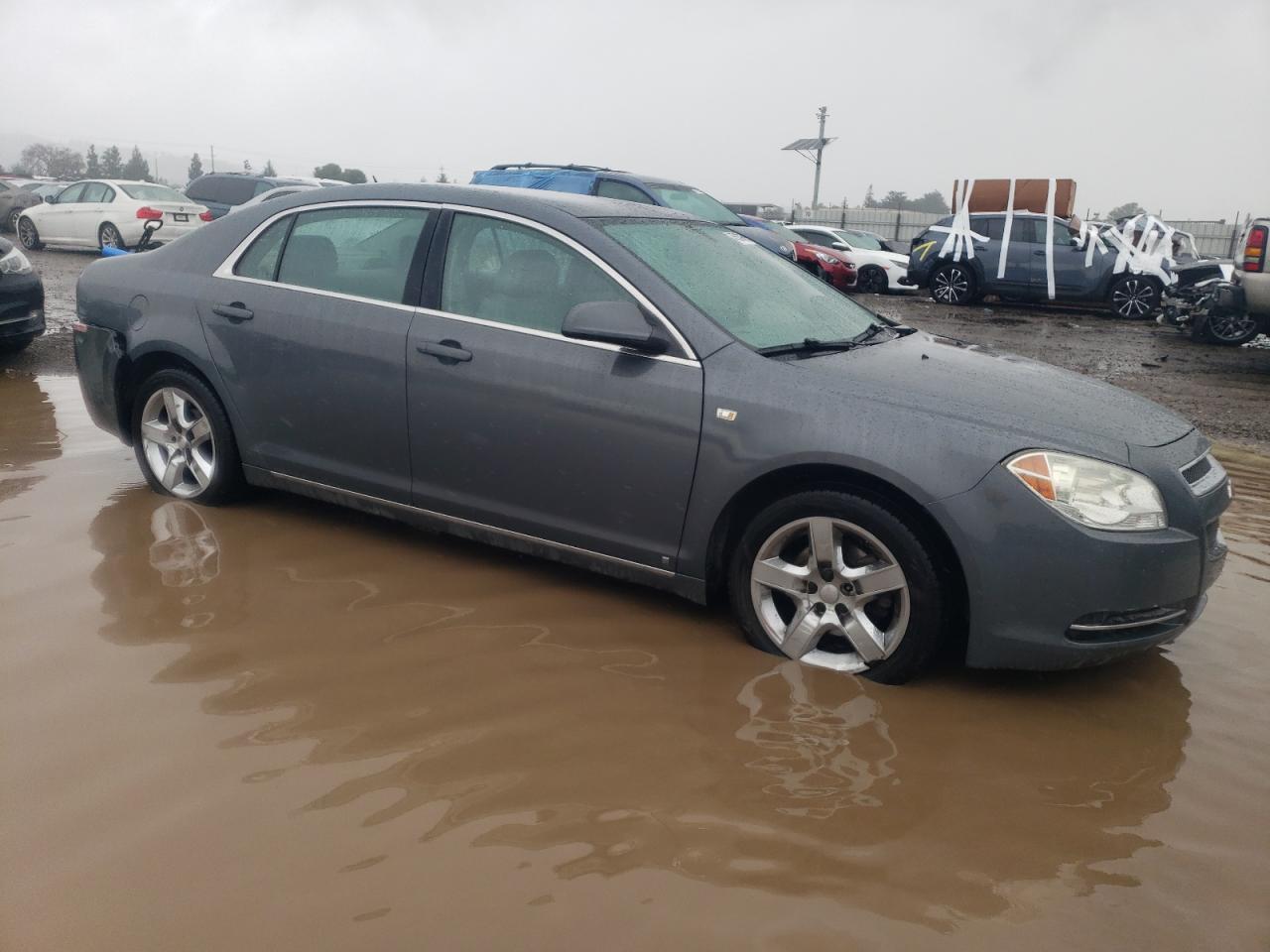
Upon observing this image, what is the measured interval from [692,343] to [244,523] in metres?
2.37

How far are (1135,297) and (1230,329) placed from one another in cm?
396

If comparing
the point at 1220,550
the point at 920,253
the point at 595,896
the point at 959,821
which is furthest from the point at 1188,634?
the point at 920,253

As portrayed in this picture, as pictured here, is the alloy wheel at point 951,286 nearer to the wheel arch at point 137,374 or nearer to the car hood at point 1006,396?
the car hood at point 1006,396

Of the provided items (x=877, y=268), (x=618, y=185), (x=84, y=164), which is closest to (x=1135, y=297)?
(x=877, y=268)

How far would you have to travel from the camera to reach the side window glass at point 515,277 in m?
4.12

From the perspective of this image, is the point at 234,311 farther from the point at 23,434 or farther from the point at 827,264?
the point at 827,264

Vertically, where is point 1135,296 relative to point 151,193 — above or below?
below

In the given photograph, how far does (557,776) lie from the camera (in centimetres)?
300

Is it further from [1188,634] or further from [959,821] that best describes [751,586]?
[1188,634]

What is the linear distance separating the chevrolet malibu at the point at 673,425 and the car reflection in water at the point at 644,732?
0.24 m

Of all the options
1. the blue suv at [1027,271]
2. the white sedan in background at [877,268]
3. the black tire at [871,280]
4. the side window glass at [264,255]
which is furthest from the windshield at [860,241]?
the side window glass at [264,255]

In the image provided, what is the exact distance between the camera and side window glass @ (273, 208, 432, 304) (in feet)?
14.8

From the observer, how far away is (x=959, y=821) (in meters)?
2.89

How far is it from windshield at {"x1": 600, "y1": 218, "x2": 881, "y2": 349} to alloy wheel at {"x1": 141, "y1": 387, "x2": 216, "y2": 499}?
7.30 ft
